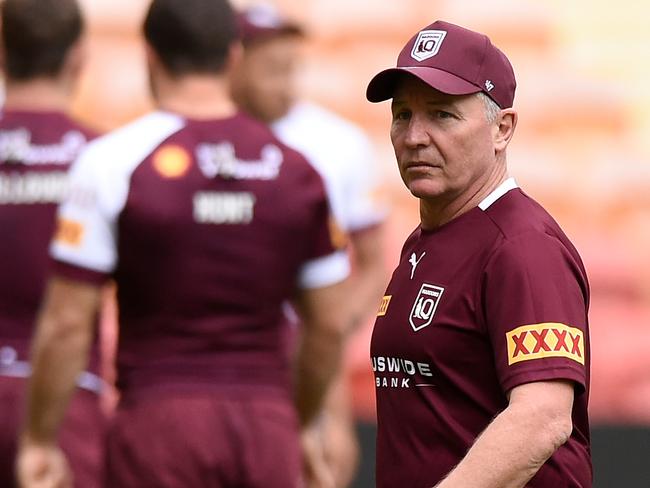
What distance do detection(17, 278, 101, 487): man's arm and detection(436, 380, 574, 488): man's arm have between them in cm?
180

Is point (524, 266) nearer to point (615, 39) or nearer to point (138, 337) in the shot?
point (138, 337)

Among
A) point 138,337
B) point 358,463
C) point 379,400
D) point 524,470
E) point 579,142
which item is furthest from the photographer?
point 579,142

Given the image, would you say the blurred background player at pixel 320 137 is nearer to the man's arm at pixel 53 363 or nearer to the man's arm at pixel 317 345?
the man's arm at pixel 317 345

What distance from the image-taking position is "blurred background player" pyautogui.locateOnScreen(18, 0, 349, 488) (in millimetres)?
4695

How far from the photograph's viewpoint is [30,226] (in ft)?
17.8

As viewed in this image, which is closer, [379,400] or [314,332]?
[379,400]

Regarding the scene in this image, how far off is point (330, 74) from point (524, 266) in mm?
6547

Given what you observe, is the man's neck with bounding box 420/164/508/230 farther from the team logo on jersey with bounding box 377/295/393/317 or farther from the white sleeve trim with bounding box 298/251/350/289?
the white sleeve trim with bounding box 298/251/350/289

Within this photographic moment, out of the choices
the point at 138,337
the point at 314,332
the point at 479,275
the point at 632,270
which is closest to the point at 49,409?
the point at 138,337

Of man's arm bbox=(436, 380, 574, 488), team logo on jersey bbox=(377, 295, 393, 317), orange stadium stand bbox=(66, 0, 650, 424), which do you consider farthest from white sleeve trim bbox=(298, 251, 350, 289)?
orange stadium stand bbox=(66, 0, 650, 424)

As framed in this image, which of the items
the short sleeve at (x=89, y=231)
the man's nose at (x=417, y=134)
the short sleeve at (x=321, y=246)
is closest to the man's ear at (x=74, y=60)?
the short sleeve at (x=89, y=231)

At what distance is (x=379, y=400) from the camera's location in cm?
359

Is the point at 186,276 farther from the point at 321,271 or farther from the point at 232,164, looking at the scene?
the point at 321,271

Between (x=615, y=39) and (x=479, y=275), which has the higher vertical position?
(x=615, y=39)
